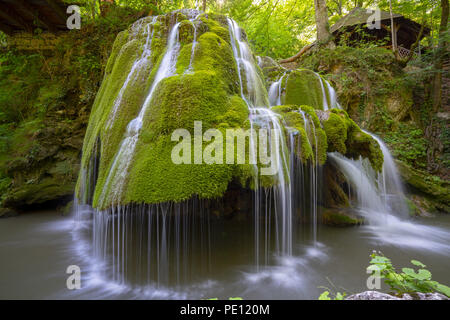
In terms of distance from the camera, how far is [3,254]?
4.11 metres

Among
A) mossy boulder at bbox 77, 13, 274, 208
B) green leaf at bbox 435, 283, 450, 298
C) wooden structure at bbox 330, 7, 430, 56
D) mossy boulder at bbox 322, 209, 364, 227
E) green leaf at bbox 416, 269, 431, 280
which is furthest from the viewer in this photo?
wooden structure at bbox 330, 7, 430, 56

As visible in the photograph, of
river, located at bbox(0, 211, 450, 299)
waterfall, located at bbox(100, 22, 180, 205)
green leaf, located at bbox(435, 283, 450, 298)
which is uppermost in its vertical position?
waterfall, located at bbox(100, 22, 180, 205)

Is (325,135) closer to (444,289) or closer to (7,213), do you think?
(444,289)

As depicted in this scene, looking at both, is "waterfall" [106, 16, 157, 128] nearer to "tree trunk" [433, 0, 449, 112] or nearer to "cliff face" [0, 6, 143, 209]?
"cliff face" [0, 6, 143, 209]

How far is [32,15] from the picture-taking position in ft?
28.6

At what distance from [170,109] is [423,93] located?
11.8 metres

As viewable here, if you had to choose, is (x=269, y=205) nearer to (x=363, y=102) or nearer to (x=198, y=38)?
(x=198, y=38)

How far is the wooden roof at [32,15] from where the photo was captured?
8148 mm

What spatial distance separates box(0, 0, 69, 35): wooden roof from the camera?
8.15m

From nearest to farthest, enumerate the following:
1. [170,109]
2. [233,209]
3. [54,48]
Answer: [170,109] → [233,209] → [54,48]

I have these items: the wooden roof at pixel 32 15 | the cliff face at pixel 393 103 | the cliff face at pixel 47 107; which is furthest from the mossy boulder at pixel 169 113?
the wooden roof at pixel 32 15

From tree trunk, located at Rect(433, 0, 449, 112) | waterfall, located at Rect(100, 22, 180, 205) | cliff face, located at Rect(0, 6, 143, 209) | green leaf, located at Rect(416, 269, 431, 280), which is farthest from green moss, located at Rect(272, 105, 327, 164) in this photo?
tree trunk, located at Rect(433, 0, 449, 112)

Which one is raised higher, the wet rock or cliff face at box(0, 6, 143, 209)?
cliff face at box(0, 6, 143, 209)

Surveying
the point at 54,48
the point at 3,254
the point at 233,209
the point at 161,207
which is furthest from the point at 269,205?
the point at 54,48
